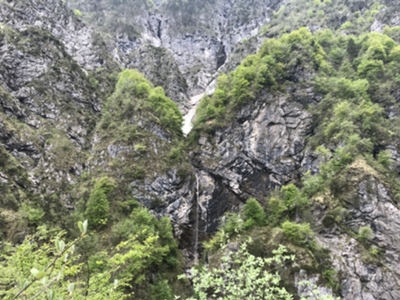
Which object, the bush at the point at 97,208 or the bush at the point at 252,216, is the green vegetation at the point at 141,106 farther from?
the bush at the point at 252,216

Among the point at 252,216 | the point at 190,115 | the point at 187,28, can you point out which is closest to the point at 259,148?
the point at 252,216

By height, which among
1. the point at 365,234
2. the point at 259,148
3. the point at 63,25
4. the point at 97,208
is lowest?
the point at 365,234

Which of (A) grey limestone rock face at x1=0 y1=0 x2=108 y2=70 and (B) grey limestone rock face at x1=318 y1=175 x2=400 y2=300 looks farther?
(A) grey limestone rock face at x1=0 y1=0 x2=108 y2=70

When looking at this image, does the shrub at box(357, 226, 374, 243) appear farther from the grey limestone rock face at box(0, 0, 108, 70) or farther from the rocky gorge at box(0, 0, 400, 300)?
the grey limestone rock face at box(0, 0, 108, 70)

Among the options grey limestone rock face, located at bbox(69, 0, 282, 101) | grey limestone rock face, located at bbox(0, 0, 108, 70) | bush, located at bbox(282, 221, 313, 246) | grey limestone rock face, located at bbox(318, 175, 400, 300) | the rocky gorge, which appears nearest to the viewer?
grey limestone rock face, located at bbox(318, 175, 400, 300)

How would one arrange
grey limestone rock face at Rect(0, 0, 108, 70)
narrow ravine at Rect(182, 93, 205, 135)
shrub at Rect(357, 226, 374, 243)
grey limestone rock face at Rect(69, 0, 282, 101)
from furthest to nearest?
grey limestone rock face at Rect(69, 0, 282, 101) → narrow ravine at Rect(182, 93, 205, 135) → grey limestone rock face at Rect(0, 0, 108, 70) → shrub at Rect(357, 226, 374, 243)

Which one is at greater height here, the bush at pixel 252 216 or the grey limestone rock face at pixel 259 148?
the grey limestone rock face at pixel 259 148

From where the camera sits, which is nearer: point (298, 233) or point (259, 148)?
point (298, 233)

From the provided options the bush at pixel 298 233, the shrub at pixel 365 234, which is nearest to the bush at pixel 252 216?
the bush at pixel 298 233

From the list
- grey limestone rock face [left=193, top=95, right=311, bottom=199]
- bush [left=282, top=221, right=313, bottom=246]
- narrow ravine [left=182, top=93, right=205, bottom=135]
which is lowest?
bush [left=282, top=221, right=313, bottom=246]

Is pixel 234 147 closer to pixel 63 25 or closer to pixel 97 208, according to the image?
pixel 97 208

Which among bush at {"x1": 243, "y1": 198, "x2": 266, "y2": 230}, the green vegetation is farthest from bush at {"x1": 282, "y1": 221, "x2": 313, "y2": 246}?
the green vegetation

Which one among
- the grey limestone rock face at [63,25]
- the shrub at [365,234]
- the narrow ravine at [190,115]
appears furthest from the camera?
the narrow ravine at [190,115]

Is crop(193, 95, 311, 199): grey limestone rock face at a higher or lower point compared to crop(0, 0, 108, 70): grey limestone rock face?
lower
